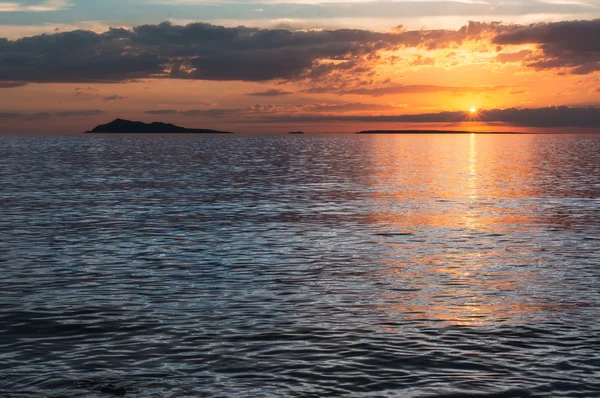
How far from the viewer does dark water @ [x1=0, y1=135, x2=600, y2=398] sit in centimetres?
1448

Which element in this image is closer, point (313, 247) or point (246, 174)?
point (313, 247)

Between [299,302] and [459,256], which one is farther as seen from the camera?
[459,256]

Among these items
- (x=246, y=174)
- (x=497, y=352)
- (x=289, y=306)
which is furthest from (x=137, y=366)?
(x=246, y=174)

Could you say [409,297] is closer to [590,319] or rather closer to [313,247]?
[590,319]

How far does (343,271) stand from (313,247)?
5.14 m

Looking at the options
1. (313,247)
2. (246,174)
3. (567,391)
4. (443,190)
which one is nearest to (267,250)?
(313,247)

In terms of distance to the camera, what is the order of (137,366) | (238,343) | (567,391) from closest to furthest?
(567,391) < (137,366) < (238,343)

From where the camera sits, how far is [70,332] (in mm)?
17531

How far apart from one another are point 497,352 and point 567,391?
2.28 meters

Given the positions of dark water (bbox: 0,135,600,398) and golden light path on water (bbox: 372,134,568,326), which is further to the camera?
golden light path on water (bbox: 372,134,568,326)

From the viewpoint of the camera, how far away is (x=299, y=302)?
2042 cm

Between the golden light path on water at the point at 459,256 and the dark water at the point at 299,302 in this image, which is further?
the golden light path on water at the point at 459,256

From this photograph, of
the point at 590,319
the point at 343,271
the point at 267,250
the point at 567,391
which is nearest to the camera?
the point at 567,391

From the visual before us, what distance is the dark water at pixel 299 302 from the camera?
14.5 meters
